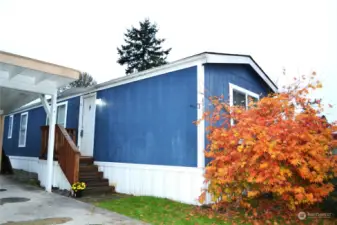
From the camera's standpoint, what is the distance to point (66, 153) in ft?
24.7

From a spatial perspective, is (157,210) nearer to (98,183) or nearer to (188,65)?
(98,183)

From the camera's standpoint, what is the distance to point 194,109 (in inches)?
243

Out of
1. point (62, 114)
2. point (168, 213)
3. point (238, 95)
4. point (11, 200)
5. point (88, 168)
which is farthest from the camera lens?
point (62, 114)

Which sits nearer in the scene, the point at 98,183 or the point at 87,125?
the point at 98,183

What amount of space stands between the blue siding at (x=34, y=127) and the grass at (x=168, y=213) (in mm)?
4866

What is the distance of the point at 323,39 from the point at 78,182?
13.2 m

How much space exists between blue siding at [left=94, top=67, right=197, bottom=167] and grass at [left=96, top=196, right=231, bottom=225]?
3.16 ft

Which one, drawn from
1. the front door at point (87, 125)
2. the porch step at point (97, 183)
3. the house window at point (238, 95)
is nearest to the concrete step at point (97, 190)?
the porch step at point (97, 183)

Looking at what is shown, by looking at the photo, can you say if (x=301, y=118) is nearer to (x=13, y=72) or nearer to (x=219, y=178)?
(x=219, y=178)

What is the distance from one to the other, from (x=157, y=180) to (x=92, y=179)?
88.1 inches

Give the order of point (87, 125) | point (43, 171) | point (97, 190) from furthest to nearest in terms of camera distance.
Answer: point (87, 125) < point (43, 171) < point (97, 190)

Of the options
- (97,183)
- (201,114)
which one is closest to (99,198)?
(97,183)

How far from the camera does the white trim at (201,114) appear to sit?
5844 millimetres

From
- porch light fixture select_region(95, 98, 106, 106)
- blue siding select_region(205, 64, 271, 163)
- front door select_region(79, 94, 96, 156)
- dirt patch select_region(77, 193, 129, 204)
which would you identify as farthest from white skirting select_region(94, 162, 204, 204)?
Answer: porch light fixture select_region(95, 98, 106, 106)
